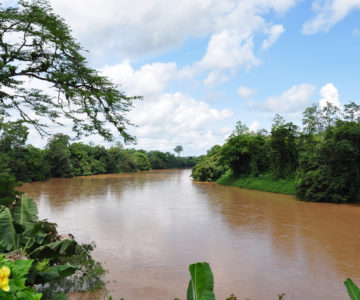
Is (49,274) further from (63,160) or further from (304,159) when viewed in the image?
(63,160)

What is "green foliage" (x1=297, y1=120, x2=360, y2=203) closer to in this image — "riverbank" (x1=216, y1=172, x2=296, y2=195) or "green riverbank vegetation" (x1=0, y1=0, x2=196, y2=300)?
"riverbank" (x1=216, y1=172, x2=296, y2=195)

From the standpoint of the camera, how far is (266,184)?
22.0 metres

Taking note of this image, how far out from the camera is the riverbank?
19759 mm

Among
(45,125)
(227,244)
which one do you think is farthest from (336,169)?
(45,125)

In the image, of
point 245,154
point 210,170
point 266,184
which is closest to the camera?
point 266,184

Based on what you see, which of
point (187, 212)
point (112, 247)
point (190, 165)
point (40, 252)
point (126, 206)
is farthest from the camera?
point (190, 165)

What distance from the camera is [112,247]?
8.23 metres

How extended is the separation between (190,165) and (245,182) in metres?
54.7

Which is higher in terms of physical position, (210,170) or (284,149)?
(284,149)

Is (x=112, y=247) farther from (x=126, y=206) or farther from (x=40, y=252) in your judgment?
(x=126, y=206)

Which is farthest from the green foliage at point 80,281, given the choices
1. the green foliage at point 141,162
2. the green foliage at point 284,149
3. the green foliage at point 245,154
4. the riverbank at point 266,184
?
the green foliage at point 141,162

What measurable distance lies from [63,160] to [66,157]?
98 centimetres

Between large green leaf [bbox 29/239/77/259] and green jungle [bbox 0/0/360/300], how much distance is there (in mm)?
16

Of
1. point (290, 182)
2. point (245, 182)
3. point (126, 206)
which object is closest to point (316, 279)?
point (126, 206)
